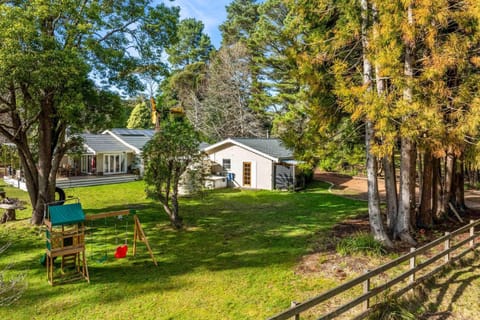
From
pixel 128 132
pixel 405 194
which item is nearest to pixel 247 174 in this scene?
pixel 405 194

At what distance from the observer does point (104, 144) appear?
1001 inches

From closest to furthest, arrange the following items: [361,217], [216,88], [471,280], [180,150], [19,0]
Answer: [471,280]
[19,0]
[180,150]
[361,217]
[216,88]

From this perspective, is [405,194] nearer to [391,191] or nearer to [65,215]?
[391,191]

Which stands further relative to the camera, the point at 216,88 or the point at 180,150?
the point at 216,88

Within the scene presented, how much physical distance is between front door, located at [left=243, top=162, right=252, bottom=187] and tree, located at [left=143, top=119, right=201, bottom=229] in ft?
31.7

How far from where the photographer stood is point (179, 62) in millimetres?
42562

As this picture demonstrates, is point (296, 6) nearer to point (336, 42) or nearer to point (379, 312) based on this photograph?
point (336, 42)

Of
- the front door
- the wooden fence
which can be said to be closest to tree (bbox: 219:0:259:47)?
the front door

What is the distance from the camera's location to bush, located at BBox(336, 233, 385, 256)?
8.14 m

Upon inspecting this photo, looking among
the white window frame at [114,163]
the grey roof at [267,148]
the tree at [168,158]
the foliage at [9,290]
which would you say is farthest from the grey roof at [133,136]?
the foliage at [9,290]

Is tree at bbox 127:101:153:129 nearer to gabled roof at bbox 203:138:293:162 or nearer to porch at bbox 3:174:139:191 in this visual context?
porch at bbox 3:174:139:191

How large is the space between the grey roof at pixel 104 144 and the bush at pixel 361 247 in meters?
20.9

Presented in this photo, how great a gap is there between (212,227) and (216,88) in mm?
24554

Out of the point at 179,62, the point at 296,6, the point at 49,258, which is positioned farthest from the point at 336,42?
the point at 179,62
